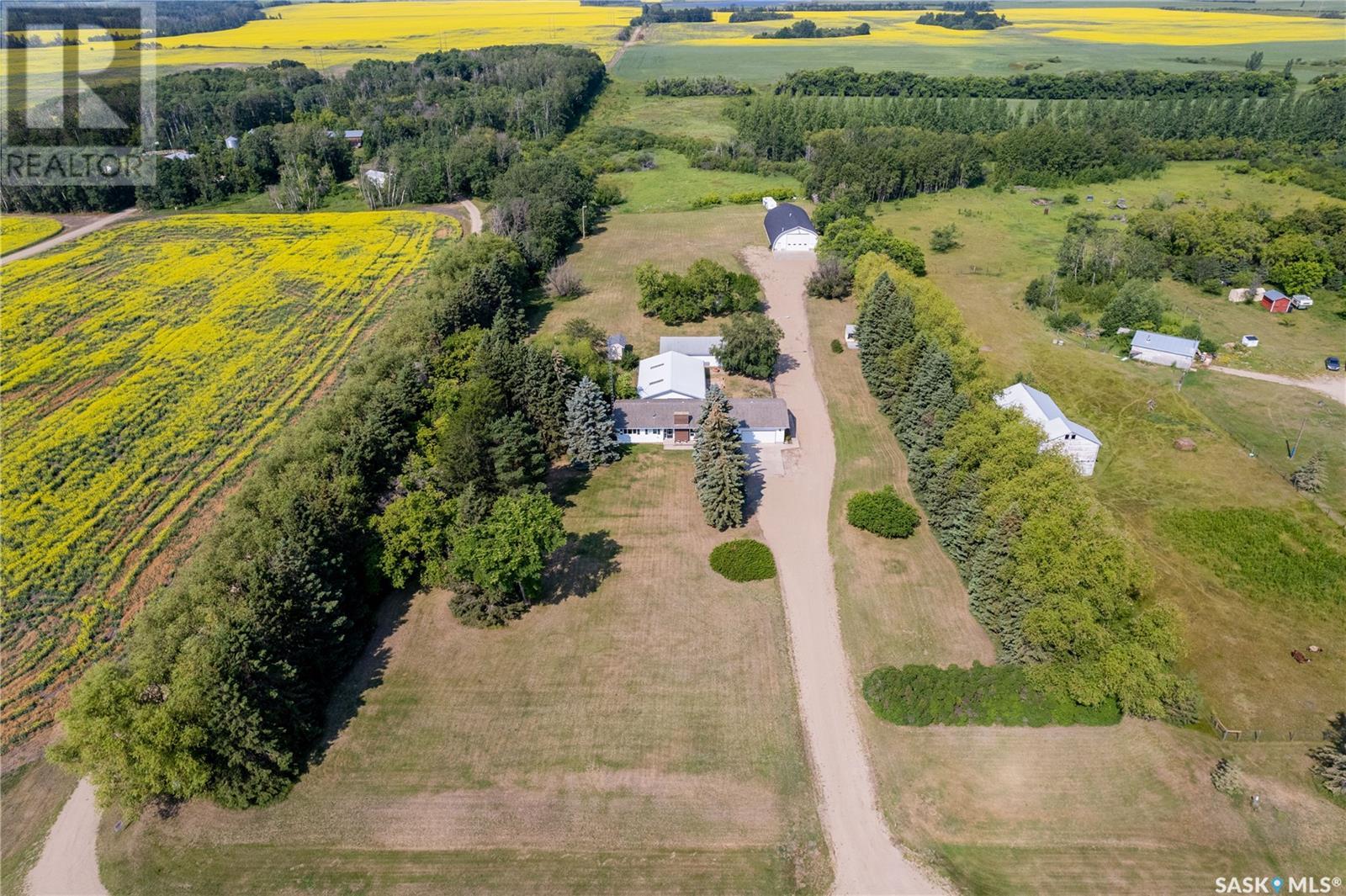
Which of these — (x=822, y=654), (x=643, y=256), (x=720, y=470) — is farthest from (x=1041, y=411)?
(x=643, y=256)

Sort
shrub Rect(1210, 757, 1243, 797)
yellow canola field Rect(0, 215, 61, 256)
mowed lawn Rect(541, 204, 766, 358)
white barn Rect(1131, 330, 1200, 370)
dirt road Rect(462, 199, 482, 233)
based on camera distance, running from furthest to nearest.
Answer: dirt road Rect(462, 199, 482, 233) → yellow canola field Rect(0, 215, 61, 256) → mowed lawn Rect(541, 204, 766, 358) → white barn Rect(1131, 330, 1200, 370) → shrub Rect(1210, 757, 1243, 797)

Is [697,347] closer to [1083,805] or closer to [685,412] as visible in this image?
[685,412]

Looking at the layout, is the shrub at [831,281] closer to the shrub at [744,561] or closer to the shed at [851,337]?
the shed at [851,337]

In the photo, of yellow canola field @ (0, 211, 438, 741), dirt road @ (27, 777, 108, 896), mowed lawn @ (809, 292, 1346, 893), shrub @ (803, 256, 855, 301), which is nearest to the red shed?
shrub @ (803, 256, 855, 301)

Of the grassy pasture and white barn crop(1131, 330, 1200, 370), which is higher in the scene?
white barn crop(1131, 330, 1200, 370)

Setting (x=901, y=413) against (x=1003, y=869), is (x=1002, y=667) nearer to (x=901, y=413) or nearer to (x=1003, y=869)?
(x=1003, y=869)

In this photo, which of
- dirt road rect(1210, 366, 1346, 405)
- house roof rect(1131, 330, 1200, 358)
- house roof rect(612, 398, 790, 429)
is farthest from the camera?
house roof rect(1131, 330, 1200, 358)

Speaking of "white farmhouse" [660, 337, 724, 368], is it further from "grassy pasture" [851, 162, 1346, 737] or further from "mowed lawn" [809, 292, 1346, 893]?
"mowed lawn" [809, 292, 1346, 893]

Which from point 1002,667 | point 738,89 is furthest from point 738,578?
point 738,89
